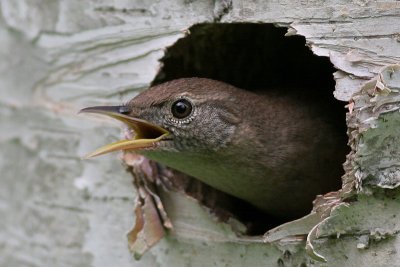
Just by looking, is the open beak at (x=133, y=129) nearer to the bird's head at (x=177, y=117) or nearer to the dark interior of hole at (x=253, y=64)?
the bird's head at (x=177, y=117)

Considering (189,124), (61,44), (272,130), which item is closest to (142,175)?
(189,124)

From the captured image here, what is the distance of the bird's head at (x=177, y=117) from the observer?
9.17ft

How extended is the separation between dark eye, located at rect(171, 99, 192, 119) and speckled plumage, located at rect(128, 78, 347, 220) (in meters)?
0.02

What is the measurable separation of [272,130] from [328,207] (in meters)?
0.63

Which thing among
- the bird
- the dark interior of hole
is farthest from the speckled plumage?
the dark interior of hole

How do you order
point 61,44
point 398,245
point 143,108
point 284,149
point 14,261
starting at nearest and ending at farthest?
point 398,245
point 143,108
point 284,149
point 61,44
point 14,261

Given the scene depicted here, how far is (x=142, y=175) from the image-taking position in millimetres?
3051

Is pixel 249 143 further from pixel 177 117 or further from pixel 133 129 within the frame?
pixel 133 129

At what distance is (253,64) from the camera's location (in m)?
3.64

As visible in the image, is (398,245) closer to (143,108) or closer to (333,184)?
(333,184)

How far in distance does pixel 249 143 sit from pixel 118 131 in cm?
59

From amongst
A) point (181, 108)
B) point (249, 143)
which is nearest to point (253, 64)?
point (249, 143)

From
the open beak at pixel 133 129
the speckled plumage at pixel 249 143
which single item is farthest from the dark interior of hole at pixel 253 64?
the open beak at pixel 133 129

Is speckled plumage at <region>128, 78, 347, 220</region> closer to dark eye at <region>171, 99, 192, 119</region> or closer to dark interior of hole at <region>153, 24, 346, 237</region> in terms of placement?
dark eye at <region>171, 99, 192, 119</region>
